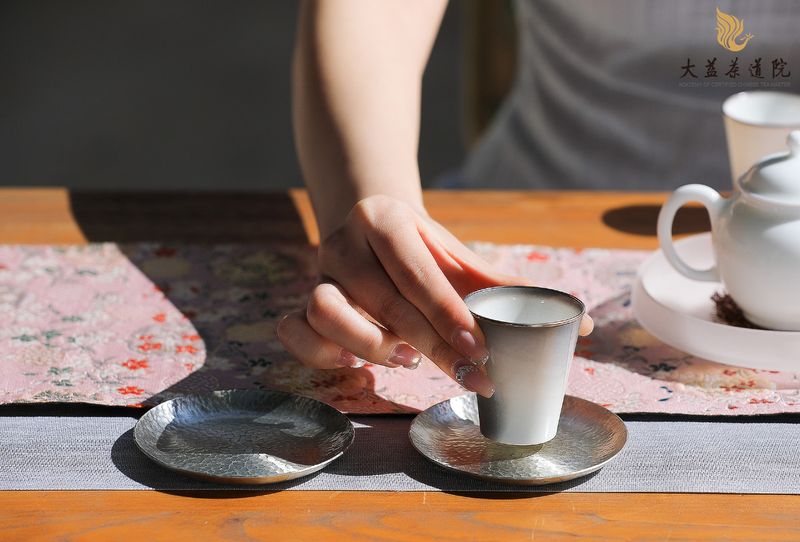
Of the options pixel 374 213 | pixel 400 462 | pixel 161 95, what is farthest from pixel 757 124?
pixel 161 95

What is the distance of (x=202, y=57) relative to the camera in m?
4.18

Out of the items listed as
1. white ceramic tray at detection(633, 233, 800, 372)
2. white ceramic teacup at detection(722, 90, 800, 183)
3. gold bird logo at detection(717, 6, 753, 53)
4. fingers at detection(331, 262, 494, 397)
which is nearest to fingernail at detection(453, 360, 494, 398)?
fingers at detection(331, 262, 494, 397)

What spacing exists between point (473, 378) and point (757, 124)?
46 centimetres

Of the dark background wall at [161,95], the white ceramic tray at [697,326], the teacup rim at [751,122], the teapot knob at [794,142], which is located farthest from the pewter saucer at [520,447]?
the dark background wall at [161,95]

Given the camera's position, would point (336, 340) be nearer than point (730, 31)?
Yes

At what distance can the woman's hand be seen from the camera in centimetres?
63

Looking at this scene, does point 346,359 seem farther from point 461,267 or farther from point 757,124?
point 757,124

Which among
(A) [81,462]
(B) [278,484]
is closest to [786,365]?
(B) [278,484]

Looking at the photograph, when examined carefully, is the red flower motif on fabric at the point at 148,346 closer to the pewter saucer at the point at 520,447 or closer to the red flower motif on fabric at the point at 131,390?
the red flower motif on fabric at the point at 131,390

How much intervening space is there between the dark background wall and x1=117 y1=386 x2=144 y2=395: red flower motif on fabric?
2.33 metres

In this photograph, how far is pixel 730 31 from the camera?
1.15 m

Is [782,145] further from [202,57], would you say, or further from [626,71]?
[202,57]

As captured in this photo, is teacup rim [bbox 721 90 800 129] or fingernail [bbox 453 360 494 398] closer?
fingernail [bbox 453 360 494 398]

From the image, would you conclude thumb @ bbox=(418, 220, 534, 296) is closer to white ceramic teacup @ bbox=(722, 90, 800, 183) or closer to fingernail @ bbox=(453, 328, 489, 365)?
fingernail @ bbox=(453, 328, 489, 365)
